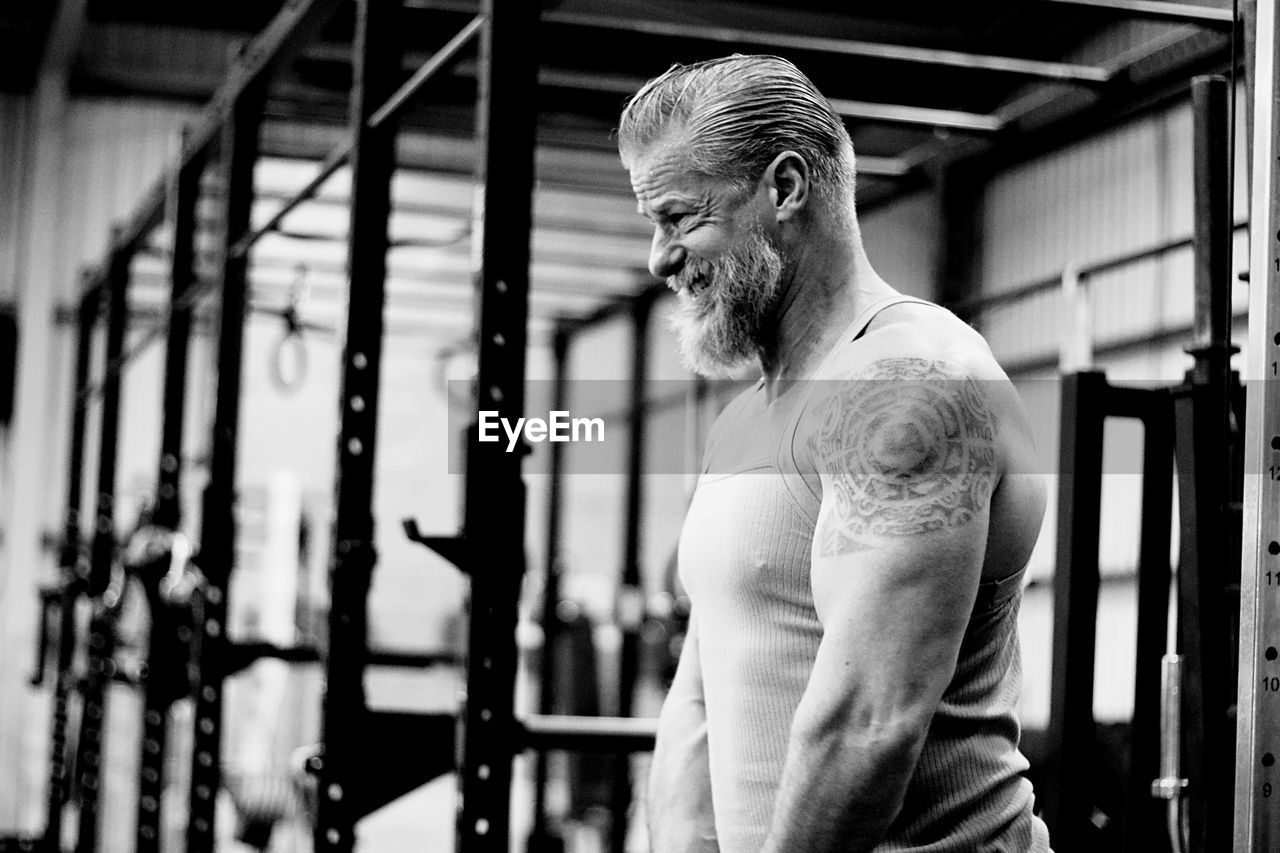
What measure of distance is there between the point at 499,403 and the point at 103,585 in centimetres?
516

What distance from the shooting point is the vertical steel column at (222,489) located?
4336 mm

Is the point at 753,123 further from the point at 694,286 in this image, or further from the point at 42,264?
the point at 42,264

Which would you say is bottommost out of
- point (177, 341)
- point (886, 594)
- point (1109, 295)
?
point (886, 594)

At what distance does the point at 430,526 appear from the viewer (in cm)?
1221

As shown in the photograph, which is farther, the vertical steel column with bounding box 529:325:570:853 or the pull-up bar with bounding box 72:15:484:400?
the vertical steel column with bounding box 529:325:570:853

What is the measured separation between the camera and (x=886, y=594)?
1536 millimetres

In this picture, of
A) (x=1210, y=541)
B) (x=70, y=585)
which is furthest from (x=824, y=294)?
(x=70, y=585)

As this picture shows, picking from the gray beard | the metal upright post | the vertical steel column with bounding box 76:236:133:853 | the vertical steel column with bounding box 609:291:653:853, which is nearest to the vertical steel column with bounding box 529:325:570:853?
the vertical steel column with bounding box 609:291:653:853

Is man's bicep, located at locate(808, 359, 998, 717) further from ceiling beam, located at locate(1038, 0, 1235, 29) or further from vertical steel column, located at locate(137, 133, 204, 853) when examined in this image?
vertical steel column, located at locate(137, 133, 204, 853)

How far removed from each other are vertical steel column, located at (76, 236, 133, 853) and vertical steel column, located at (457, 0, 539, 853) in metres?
4.04

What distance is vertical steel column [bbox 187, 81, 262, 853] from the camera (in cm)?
434

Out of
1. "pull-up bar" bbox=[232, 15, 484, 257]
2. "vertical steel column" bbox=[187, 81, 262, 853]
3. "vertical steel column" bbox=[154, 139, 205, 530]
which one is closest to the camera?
"pull-up bar" bbox=[232, 15, 484, 257]

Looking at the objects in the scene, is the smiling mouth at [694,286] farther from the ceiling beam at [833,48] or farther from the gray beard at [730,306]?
the ceiling beam at [833,48]

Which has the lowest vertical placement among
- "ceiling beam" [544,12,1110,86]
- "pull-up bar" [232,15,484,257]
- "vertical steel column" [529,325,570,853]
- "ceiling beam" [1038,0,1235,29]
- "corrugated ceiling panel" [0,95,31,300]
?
"vertical steel column" [529,325,570,853]
